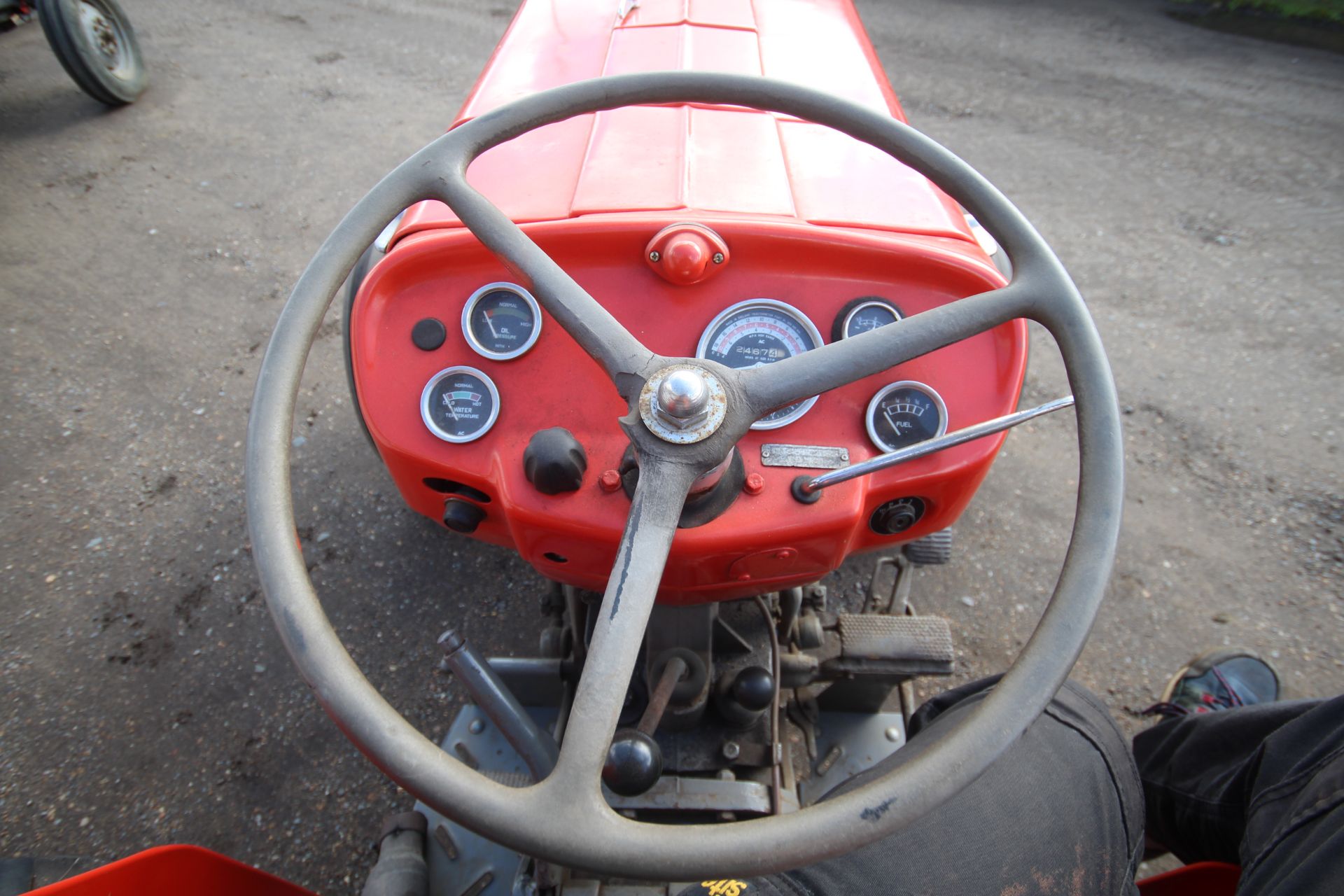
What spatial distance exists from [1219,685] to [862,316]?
1.46 metres

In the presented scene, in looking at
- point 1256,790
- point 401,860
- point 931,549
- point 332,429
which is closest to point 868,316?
point 931,549

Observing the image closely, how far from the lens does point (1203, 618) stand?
2.01 meters

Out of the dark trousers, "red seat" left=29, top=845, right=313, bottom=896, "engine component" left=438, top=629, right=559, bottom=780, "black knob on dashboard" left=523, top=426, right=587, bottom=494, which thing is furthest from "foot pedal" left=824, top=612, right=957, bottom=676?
"red seat" left=29, top=845, right=313, bottom=896

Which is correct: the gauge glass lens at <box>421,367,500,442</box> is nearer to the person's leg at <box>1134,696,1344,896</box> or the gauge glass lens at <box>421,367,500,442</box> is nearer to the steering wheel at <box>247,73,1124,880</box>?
the steering wheel at <box>247,73,1124,880</box>

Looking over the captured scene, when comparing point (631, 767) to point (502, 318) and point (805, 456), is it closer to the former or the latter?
point (805, 456)

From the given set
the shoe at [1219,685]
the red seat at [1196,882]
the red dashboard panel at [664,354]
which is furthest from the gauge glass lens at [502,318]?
the shoe at [1219,685]

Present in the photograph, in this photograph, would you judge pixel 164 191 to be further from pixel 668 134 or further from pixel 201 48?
pixel 668 134

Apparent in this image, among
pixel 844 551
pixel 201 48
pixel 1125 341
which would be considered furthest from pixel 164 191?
pixel 1125 341

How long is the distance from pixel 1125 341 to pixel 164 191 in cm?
390

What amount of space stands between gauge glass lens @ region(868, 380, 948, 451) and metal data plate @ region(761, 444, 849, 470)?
0.22 feet

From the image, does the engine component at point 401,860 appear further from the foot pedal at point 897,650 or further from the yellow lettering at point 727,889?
the foot pedal at point 897,650

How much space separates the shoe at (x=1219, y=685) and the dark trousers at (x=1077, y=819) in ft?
1.84

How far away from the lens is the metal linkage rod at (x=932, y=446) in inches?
37.0

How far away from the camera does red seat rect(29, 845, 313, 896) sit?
963 mm
